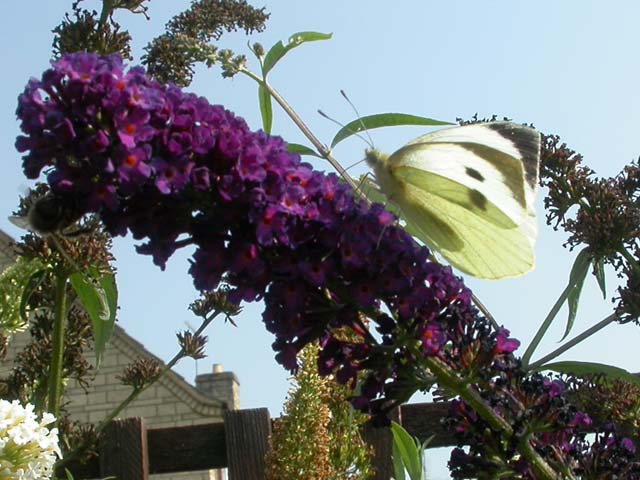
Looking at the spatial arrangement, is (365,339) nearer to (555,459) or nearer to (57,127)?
(555,459)

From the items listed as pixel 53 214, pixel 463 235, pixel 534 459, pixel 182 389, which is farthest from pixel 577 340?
pixel 182 389

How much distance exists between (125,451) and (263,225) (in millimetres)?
2382

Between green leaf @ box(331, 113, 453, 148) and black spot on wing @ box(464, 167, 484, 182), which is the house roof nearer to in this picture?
green leaf @ box(331, 113, 453, 148)

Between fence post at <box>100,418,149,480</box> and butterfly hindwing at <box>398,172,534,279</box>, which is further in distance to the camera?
fence post at <box>100,418,149,480</box>

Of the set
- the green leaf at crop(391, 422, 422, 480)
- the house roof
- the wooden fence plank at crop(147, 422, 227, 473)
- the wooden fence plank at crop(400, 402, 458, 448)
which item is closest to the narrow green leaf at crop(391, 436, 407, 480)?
the green leaf at crop(391, 422, 422, 480)

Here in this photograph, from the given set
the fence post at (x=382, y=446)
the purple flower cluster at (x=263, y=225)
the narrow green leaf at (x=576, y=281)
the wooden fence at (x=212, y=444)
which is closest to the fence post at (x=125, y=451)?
the wooden fence at (x=212, y=444)

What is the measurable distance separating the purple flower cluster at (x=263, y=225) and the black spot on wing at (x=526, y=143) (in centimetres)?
77

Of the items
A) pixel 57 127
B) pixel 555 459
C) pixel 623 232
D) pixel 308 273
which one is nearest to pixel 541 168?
pixel 623 232

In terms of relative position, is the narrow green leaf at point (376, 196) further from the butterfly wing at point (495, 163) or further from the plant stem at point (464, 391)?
the plant stem at point (464, 391)

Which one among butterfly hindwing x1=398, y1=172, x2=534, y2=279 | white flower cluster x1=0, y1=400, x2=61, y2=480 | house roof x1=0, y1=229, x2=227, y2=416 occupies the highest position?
house roof x1=0, y1=229, x2=227, y2=416

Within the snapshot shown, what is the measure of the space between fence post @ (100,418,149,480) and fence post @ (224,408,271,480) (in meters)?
0.33

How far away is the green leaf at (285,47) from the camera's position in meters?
2.81

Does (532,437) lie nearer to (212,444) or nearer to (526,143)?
(526,143)

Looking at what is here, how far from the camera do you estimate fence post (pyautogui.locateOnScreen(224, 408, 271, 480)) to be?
12.3 ft
